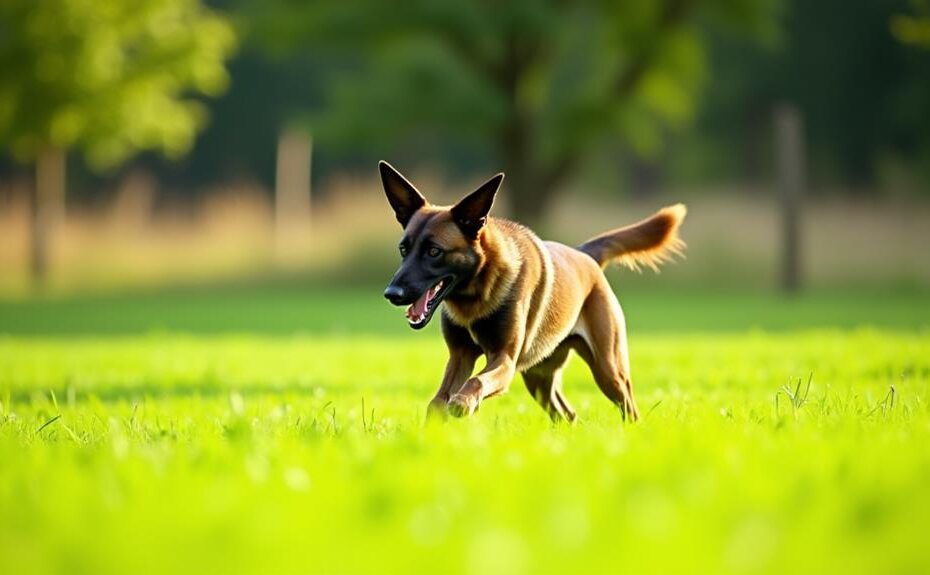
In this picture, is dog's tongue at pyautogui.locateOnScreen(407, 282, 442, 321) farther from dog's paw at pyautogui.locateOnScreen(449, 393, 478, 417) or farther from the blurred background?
the blurred background

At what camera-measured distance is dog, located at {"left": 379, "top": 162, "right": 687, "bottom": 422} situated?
4.70 metres

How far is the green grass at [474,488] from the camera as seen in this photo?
7.13ft

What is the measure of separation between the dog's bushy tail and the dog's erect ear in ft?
3.62

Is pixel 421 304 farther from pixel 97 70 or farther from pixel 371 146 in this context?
pixel 371 146

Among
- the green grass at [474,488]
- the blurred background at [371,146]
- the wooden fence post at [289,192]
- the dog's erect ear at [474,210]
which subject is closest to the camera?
the green grass at [474,488]

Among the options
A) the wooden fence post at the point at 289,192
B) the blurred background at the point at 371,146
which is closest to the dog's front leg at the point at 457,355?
the blurred background at the point at 371,146

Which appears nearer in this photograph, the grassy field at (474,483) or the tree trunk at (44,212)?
the grassy field at (474,483)

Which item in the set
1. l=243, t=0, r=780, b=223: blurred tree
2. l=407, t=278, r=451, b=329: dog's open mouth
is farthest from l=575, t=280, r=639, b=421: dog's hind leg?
l=243, t=0, r=780, b=223: blurred tree

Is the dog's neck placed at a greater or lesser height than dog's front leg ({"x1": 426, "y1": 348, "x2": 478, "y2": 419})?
greater

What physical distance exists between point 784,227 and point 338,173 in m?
33.8

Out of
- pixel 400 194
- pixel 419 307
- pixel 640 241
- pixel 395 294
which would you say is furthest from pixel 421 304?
pixel 640 241

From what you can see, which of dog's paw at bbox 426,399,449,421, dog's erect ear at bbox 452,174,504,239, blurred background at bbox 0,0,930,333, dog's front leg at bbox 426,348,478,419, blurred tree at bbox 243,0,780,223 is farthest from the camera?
blurred tree at bbox 243,0,780,223

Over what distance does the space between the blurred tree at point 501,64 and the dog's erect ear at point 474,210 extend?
18.6 meters

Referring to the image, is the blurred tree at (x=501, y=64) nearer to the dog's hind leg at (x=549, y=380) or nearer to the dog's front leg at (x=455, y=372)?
the dog's hind leg at (x=549, y=380)
